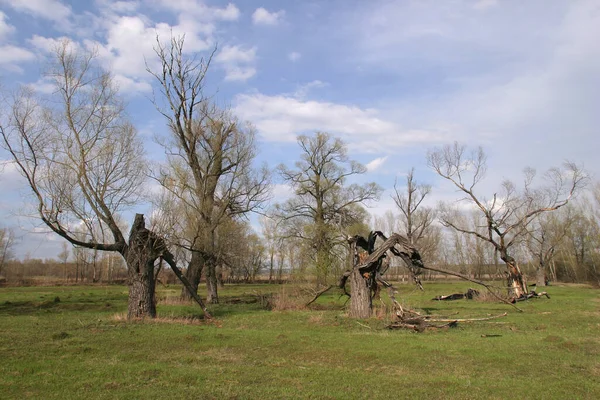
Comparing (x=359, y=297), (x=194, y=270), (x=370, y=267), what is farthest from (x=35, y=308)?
(x=370, y=267)

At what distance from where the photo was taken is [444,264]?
73875mm

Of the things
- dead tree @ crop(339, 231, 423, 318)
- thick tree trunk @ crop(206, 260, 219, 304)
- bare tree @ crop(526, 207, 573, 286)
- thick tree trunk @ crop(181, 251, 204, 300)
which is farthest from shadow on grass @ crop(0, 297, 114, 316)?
bare tree @ crop(526, 207, 573, 286)

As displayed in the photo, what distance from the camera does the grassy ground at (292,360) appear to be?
242 inches

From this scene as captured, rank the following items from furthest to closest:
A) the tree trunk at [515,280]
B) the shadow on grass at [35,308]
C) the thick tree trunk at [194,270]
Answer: the tree trunk at [515,280] → the thick tree trunk at [194,270] → the shadow on grass at [35,308]

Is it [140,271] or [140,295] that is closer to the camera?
[140,295]

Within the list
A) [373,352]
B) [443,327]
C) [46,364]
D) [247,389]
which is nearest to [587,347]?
[443,327]

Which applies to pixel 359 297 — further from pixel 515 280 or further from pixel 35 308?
pixel 515 280

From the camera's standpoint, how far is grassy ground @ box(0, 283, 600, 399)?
20.2 feet

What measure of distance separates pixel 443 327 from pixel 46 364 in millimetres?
10434

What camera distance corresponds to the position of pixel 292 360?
846 cm

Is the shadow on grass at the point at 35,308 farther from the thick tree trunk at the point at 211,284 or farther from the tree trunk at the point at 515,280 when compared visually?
the tree trunk at the point at 515,280

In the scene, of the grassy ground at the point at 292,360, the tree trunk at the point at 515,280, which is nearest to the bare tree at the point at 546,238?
the tree trunk at the point at 515,280

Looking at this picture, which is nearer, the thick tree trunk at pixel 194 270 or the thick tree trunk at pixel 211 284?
the thick tree trunk at pixel 194 270

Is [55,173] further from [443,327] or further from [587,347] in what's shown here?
[587,347]
